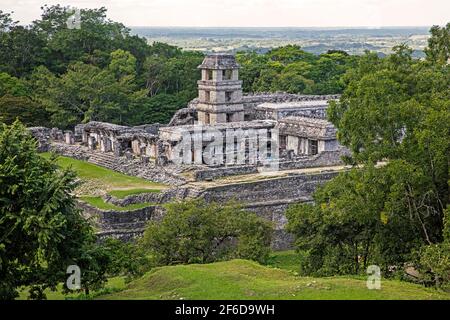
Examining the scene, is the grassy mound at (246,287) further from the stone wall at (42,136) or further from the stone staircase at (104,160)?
the stone wall at (42,136)

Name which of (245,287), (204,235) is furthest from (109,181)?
(245,287)

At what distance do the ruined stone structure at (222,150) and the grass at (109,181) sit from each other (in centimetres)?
63

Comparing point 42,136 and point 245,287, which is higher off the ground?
point 245,287

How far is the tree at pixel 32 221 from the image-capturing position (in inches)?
699

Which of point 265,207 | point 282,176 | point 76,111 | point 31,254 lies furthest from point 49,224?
point 76,111

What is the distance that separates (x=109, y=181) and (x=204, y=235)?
11.4 metres

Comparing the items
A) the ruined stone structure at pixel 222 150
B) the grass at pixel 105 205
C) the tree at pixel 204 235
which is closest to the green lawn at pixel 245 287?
the tree at pixel 204 235

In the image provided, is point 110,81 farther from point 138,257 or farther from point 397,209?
point 397,209

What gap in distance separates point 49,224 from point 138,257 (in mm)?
7101

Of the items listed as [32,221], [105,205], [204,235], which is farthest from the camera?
[105,205]

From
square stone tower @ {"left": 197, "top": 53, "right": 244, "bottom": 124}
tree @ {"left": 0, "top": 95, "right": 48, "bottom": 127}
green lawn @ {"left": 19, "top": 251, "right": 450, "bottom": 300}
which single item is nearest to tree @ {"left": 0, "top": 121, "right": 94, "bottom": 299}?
green lawn @ {"left": 19, "top": 251, "right": 450, "bottom": 300}

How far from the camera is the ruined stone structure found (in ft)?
109

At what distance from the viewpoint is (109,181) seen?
3625 cm

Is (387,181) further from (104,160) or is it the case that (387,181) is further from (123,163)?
(104,160)
